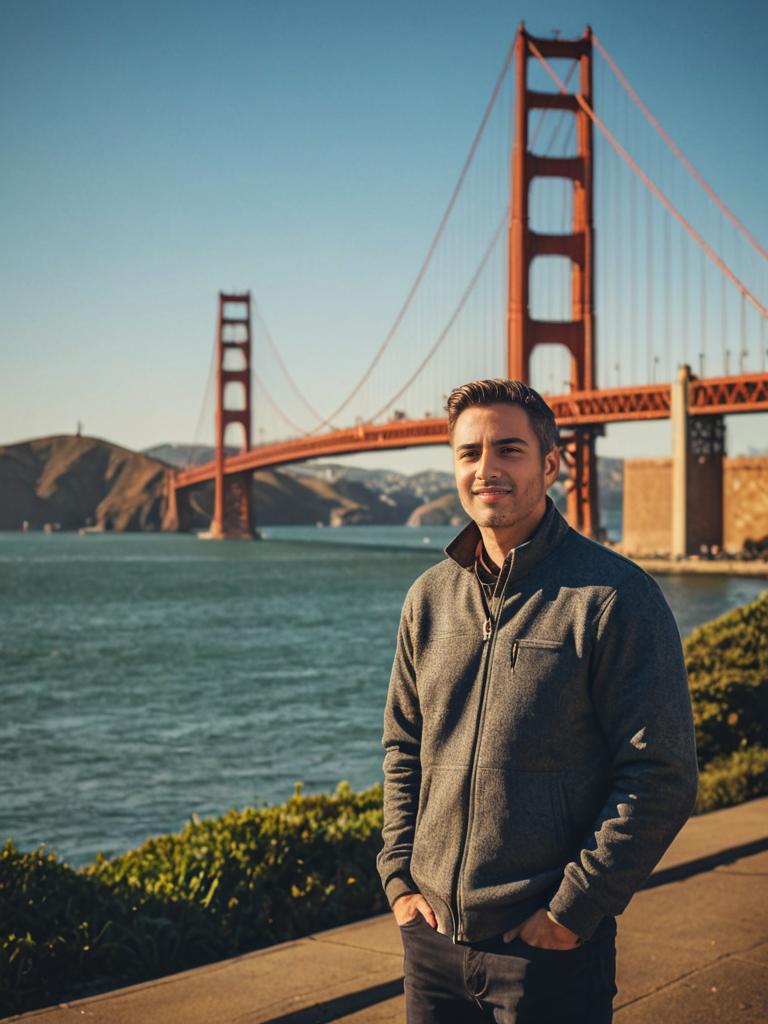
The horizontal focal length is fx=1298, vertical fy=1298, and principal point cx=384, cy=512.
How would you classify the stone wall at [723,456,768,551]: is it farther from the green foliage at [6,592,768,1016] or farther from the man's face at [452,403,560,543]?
the man's face at [452,403,560,543]

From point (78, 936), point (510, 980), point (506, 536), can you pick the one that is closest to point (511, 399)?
point (506, 536)

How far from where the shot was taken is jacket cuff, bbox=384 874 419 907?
2.16 m

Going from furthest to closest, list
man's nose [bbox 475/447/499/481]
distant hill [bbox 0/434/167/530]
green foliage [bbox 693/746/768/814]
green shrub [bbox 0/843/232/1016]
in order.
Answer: distant hill [bbox 0/434/167/530] → green foliage [bbox 693/746/768/814] → green shrub [bbox 0/843/232/1016] → man's nose [bbox 475/447/499/481]

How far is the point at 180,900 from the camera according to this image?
4188mm

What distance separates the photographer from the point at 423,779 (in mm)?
2197

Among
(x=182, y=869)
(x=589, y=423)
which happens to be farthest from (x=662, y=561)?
(x=182, y=869)

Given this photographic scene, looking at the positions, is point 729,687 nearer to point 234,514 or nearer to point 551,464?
point 551,464

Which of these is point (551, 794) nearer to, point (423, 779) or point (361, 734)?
point (423, 779)

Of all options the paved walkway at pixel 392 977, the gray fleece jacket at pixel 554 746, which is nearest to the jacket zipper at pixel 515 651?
the gray fleece jacket at pixel 554 746

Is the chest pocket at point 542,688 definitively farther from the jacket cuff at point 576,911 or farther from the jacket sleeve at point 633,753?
the jacket cuff at point 576,911

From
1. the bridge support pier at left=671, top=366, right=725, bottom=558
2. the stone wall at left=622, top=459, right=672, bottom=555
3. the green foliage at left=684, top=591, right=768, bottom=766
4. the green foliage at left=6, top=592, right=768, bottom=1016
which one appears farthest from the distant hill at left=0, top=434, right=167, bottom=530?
the green foliage at left=6, top=592, right=768, bottom=1016

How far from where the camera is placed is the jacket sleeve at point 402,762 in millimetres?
2209

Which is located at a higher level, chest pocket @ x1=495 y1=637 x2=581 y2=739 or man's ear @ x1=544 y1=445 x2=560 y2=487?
man's ear @ x1=544 y1=445 x2=560 y2=487

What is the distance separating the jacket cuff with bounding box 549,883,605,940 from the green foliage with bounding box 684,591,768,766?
4825 millimetres
